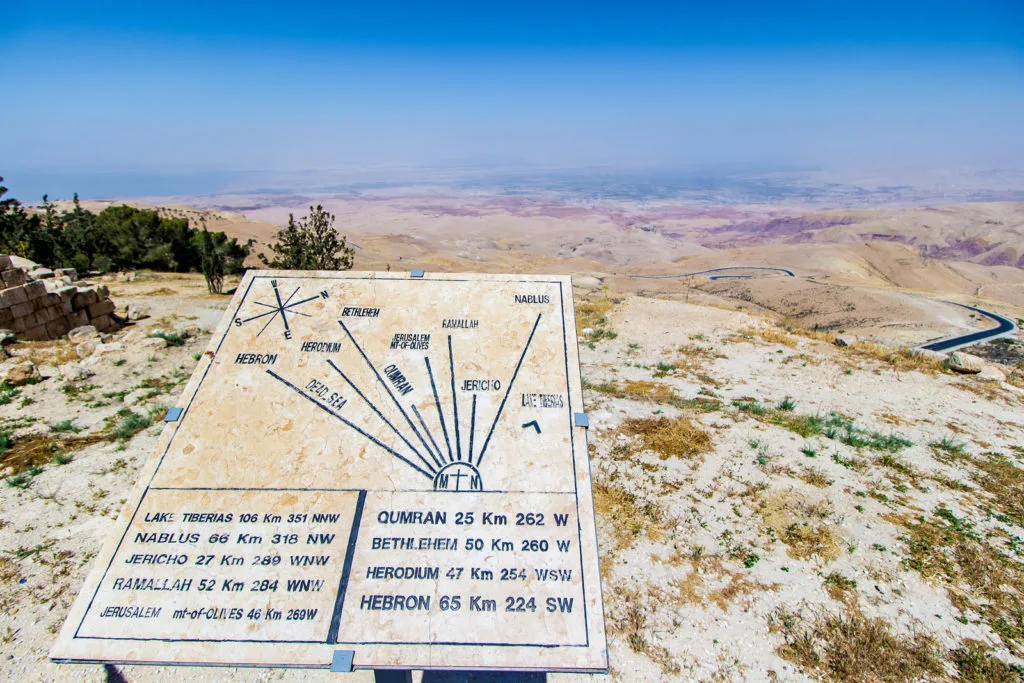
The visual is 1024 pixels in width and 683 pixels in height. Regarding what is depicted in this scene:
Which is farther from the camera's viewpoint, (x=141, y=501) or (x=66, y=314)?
(x=66, y=314)

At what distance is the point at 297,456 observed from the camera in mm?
3953

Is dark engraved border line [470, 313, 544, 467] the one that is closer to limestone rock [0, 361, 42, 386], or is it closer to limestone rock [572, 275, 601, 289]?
limestone rock [0, 361, 42, 386]

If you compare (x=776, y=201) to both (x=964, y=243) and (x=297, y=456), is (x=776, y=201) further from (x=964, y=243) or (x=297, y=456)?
(x=297, y=456)

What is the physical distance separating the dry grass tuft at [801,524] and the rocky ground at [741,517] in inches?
0.9

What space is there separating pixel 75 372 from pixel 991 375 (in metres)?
22.9

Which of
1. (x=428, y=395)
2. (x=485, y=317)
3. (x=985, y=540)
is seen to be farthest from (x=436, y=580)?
(x=985, y=540)

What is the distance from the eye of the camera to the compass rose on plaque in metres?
4.74

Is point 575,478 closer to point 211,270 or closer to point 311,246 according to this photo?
point 311,246

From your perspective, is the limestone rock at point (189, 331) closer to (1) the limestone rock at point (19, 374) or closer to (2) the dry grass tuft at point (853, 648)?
(1) the limestone rock at point (19, 374)

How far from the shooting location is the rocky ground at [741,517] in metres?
4.89

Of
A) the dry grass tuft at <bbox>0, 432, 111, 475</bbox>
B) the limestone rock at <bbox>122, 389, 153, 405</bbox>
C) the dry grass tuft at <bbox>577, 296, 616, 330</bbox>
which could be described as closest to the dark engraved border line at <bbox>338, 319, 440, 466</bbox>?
the dry grass tuft at <bbox>0, 432, 111, 475</bbox>

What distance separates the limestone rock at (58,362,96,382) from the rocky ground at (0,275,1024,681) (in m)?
0.05

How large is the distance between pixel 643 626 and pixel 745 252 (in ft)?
246

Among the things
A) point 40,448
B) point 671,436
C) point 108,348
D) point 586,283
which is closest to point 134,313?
point 108,348
